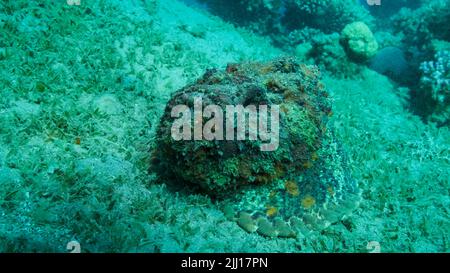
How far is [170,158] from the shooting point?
384cm

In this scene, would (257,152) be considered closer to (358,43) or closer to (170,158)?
(170,158)

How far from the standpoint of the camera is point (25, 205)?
140 inches

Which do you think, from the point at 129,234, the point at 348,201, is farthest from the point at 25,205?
the point at 348,201

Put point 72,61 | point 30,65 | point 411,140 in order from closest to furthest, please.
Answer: point 30,65 → point 72,61 → point 411,140

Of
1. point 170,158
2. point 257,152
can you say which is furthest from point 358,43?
point 170,158

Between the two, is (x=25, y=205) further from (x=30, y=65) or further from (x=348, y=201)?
(x=348, y=201)

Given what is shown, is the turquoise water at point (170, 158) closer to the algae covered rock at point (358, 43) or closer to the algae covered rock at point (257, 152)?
the algae covered rock at point (257, 152)

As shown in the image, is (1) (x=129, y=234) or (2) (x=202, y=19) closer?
(1) (x=129, y=234)

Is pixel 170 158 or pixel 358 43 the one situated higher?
pixel 358 43

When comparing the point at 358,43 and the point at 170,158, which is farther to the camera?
the point at 358,43

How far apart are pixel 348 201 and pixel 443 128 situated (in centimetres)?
493

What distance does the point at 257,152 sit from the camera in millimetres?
3742

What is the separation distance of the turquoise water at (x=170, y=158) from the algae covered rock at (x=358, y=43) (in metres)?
2.38

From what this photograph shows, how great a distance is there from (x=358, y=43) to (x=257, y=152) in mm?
7169
